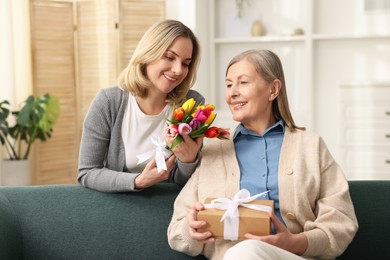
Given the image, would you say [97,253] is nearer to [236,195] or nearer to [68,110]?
[236,195]

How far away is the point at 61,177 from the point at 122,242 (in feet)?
12.0

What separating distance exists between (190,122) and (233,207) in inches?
12.8

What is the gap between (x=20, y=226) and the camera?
2.24 m

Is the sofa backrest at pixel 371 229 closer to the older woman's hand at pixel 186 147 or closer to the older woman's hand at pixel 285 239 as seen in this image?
the older woman's hand at pixel 285 239

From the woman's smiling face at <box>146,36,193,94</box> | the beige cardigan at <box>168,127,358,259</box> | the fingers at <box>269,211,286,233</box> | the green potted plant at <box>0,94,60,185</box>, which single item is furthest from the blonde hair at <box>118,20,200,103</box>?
the green potted plant at <box>0,94,60,185</box>

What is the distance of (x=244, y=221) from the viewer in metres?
1.90

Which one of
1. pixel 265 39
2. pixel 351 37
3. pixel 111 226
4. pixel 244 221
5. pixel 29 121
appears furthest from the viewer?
pixel 265 39

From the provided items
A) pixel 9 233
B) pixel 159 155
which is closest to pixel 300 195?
pixel 159 155

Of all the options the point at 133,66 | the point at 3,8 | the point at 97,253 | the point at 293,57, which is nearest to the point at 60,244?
the point at 97,253

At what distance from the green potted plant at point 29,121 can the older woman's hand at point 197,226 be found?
3427 millimetres

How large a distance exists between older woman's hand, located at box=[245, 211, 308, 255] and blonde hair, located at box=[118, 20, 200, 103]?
2.35 feet

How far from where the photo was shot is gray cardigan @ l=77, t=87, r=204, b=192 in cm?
227

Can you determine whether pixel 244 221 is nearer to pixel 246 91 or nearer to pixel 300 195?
pixel 300 195

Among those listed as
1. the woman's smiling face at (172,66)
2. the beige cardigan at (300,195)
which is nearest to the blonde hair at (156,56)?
the woman's smiling face at (172,66)
